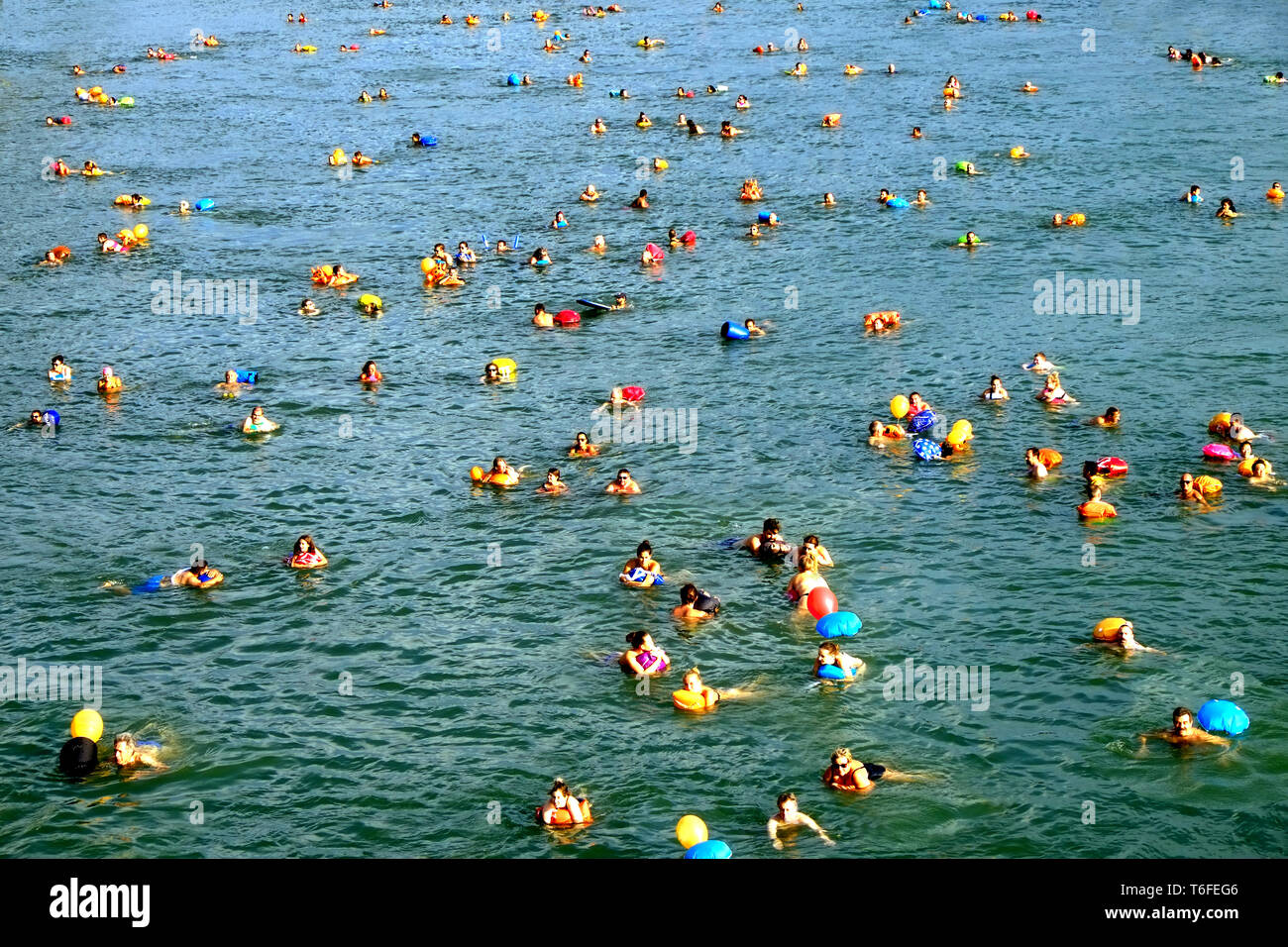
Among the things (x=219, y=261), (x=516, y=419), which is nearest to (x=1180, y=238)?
(x=516, y=419)

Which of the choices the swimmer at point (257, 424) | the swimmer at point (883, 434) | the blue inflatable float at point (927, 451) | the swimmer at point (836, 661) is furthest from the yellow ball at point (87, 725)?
the blue inflatable float at point (927, 451)

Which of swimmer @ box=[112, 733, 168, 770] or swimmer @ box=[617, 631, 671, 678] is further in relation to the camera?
swimmer @ box=[617, 631, 671, 678]

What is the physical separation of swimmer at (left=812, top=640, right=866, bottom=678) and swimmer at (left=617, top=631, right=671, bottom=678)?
3.18 metres

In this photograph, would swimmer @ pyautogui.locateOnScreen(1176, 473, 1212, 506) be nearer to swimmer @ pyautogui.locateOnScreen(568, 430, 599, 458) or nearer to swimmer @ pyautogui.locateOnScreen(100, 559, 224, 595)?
swimmer @ pyautogui.locateOnScreen(568, 430, 599, 458)

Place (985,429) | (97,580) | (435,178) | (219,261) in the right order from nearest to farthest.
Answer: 1. (97,580)
2. (985,429)
3. (219,261)
4. (435,178)

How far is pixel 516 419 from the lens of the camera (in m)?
44.2

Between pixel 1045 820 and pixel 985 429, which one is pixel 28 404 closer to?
pixel 985 429

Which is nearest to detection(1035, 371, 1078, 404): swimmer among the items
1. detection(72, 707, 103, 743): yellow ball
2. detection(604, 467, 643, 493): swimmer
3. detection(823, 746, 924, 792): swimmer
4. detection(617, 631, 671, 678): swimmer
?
detection(604, 467, 643, 493): swimmer

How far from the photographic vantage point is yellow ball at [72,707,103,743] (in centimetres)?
2853

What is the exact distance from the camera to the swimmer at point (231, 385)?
46.8 metres

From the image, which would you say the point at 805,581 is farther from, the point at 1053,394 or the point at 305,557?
the point at 1053,394

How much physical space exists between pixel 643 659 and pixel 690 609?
226 centimetres

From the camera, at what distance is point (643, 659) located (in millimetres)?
30641
